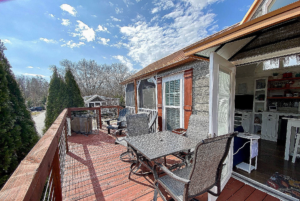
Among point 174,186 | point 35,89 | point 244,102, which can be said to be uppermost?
point 35,89

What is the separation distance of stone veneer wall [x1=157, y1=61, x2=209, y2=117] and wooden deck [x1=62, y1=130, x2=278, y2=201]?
1.55 meters

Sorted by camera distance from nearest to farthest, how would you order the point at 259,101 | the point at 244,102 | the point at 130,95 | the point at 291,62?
the point at 291,62
the point at 259,101
the point at 244,102
the point at 130,95

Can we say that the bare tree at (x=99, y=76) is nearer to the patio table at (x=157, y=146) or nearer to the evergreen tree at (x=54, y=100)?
the evergreen tree at (x=54, y=100)

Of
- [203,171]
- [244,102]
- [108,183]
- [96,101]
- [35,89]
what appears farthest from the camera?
[35,89]

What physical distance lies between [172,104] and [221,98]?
2.19 metres

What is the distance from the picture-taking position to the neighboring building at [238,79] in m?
1.60

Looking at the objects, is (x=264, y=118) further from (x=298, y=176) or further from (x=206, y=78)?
(x=206, y=78)

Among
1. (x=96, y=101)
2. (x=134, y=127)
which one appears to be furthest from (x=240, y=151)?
(x=96, y=101)

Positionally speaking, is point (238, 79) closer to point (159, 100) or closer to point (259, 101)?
point (259, 101)

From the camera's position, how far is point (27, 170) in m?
0.67

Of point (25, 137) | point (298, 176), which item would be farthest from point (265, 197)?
point (25, 137)

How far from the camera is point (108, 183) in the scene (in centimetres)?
217

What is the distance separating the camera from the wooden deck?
1865 millimetres

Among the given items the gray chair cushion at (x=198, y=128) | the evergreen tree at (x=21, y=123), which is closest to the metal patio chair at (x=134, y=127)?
the gray chair cushion at (x=198, y=128)
